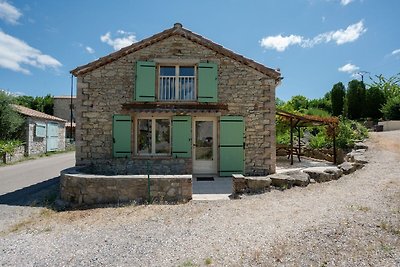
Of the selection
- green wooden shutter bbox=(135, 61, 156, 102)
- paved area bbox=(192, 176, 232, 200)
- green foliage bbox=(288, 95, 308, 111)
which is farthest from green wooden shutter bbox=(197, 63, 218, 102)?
green foliage bbox=(288, 95, 308, 111)

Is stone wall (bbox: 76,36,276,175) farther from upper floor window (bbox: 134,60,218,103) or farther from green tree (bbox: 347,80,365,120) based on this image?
green tree (bbox: 347,80,365,120)

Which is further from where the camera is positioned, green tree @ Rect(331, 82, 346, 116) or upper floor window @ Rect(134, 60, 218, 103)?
green tree @ Rect(331, 82, 346, 116)

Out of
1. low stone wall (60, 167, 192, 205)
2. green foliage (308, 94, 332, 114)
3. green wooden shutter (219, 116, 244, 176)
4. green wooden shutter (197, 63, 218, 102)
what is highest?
green foliage (308, 94, 332, 114)

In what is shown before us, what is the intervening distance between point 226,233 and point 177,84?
686cm

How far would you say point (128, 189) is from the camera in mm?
6230

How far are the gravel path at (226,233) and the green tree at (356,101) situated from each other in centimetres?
1837

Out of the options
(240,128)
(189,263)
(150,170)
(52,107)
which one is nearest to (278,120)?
(240,128)

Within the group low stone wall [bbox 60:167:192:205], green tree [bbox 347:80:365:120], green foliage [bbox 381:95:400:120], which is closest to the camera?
low stone wall [bbox 60:167:192:205]

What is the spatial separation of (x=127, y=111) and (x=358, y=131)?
1282cm

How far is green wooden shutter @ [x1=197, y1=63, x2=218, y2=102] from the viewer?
9.69m

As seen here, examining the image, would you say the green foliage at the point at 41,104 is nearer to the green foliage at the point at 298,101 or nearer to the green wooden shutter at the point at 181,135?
the green wooden shutter at the point at 181,135

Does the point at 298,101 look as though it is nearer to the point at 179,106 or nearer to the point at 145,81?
the point at 179,106

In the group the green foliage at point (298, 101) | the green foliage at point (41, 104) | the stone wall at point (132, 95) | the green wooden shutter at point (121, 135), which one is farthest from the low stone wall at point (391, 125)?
the green foliage at point (41, 104)

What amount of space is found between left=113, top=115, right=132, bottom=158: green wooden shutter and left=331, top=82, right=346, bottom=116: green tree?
22324mm
